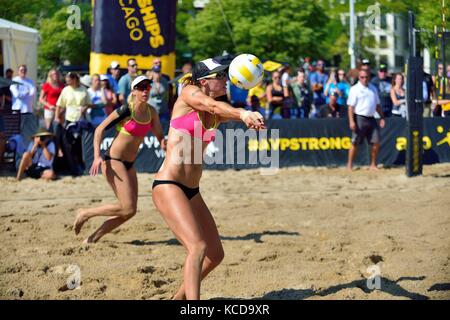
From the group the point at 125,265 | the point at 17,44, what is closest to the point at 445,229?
the point at 125,265

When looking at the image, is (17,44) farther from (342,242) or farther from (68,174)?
(342,242)

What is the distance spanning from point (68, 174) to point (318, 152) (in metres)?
4.55

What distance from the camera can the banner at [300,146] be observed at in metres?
13.3

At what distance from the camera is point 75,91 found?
12.9m

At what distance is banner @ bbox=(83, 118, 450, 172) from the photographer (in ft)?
43.8

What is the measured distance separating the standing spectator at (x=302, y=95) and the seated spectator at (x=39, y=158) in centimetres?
554

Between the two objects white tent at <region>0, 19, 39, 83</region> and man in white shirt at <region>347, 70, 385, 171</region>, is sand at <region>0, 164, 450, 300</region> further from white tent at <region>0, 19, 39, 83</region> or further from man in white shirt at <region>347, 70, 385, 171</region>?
white tent at <region>0, 19, 39, 83</region>

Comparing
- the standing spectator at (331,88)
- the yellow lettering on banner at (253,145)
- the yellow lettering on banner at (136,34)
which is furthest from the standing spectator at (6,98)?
the standing spectator at (331,88)

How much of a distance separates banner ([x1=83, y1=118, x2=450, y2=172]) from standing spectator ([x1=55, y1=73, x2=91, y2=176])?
1.92 ft

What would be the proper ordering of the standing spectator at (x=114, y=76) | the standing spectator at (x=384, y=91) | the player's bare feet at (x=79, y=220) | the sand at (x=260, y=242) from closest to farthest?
1. the sand at (x=260, y=242)
2. the player's bare feet at (x=79, y=220)
3. the standing spectator at (x=114, y=76)
4. the standing spectator at (x=384, y=91)

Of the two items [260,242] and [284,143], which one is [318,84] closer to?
[284,143]

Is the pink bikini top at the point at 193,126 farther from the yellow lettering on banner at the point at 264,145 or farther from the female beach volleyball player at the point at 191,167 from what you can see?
the yellow lettering on banner at the point at 264,145

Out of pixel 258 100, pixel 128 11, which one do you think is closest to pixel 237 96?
pixel 258 100

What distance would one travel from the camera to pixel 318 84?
55.8 feet
